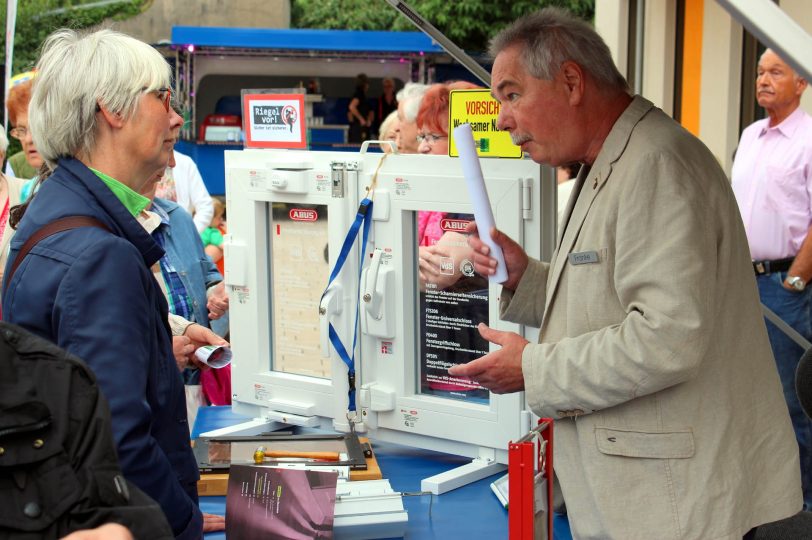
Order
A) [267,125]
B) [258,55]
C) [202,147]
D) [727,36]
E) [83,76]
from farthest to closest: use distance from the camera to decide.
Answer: [258,55]
[202,147]
[727,36]
[267,125]
[83,76]

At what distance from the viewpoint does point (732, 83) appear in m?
7.25

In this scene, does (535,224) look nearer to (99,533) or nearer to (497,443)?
(497,443)

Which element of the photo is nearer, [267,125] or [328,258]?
[328,258]

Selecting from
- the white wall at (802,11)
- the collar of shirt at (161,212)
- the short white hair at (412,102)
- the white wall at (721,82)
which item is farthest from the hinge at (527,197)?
the white wall at (721,82)

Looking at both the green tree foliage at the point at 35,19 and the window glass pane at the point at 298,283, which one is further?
the green tree foliage at the point at 35,19

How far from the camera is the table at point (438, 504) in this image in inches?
87.2

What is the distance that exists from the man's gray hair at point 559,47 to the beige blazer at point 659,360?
0.35 feet

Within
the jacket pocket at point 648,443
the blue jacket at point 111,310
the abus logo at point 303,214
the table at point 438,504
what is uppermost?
the abus logo at point 303,214

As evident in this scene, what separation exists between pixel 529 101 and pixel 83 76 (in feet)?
2.78

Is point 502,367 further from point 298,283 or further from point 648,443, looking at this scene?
point 298,283

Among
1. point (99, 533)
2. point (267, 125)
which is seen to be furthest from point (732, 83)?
point (99, 533)

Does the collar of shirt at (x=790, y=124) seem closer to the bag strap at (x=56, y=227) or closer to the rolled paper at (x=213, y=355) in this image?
the rolled paper at (x=213, y=355)

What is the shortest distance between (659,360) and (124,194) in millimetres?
1005

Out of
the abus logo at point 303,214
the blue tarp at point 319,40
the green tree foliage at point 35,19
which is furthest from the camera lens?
the green tree foliage at point 35,19
